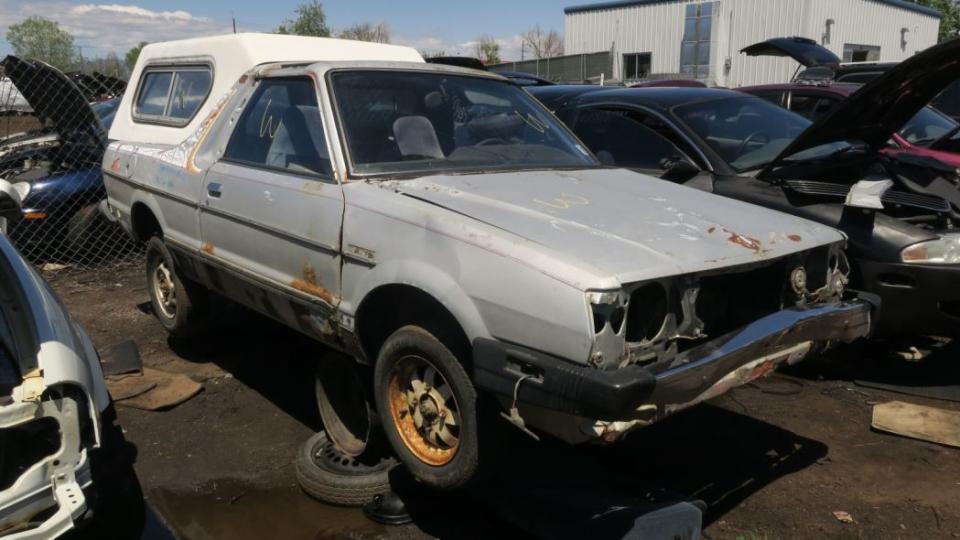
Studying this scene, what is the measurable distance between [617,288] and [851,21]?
31.1 metres

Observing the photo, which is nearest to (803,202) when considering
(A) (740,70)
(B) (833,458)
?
(B) (833,458)

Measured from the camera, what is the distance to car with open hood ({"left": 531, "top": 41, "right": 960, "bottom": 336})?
4.26m

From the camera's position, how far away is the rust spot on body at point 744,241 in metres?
2.98

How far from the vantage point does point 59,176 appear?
770cm

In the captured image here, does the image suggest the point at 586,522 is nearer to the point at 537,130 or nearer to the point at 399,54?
the point at 537,130

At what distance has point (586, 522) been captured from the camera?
9.62ft

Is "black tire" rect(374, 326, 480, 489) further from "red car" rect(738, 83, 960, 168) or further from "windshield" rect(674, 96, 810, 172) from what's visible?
"red car" rect(738, 83, 960, 168)

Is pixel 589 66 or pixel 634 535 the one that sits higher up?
pixel 589 66

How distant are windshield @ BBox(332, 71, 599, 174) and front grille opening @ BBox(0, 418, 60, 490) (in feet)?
5.34

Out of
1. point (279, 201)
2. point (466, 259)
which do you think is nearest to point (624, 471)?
point (466, 259)

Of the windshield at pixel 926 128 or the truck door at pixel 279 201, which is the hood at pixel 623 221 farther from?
the windshield at pixel 926 128

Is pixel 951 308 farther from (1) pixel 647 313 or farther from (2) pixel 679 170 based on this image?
(1) pixel 647 313

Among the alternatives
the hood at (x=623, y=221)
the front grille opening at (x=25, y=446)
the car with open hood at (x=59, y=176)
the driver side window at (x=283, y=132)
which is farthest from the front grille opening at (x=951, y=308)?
the car with open hood at (x=59, y=176)

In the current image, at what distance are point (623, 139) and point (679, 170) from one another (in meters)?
0.89
